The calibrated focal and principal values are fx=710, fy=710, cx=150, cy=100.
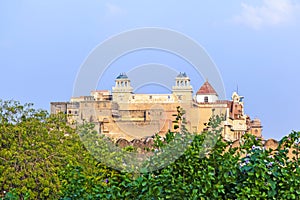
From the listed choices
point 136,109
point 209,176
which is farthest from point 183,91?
point 209,176

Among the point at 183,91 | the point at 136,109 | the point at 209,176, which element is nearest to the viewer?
the point at 209,176

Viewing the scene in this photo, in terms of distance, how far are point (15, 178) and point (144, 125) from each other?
21.1 meters

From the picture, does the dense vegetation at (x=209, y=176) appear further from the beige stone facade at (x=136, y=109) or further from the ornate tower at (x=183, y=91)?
the beige stone facade at (x=136, y=109)

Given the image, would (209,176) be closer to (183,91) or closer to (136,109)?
(183,91)

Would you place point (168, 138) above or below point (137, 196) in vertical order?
above

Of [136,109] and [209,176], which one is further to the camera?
[136,109]

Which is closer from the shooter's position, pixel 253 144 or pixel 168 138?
pixel 253 144

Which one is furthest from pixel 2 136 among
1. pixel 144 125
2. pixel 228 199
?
pixel 144 125

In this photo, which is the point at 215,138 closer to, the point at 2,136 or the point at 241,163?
the point at 241,163

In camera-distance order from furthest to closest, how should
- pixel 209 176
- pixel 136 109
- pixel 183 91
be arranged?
pixel 136 109 < pixel 183 91 < pixel 209 176

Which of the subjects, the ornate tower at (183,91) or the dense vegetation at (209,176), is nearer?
the dense vegetation at (209,176)

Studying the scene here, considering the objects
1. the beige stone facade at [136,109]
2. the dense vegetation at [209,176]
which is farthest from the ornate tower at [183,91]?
the dense vegetation at [209,176]

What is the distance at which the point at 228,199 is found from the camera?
3557 mm

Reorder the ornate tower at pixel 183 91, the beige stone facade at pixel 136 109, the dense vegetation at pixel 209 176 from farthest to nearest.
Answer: the beige stone facade at pixel 136 109, the ornate tower at pixel 183 91, the dense vegetation at pixel 209 176
